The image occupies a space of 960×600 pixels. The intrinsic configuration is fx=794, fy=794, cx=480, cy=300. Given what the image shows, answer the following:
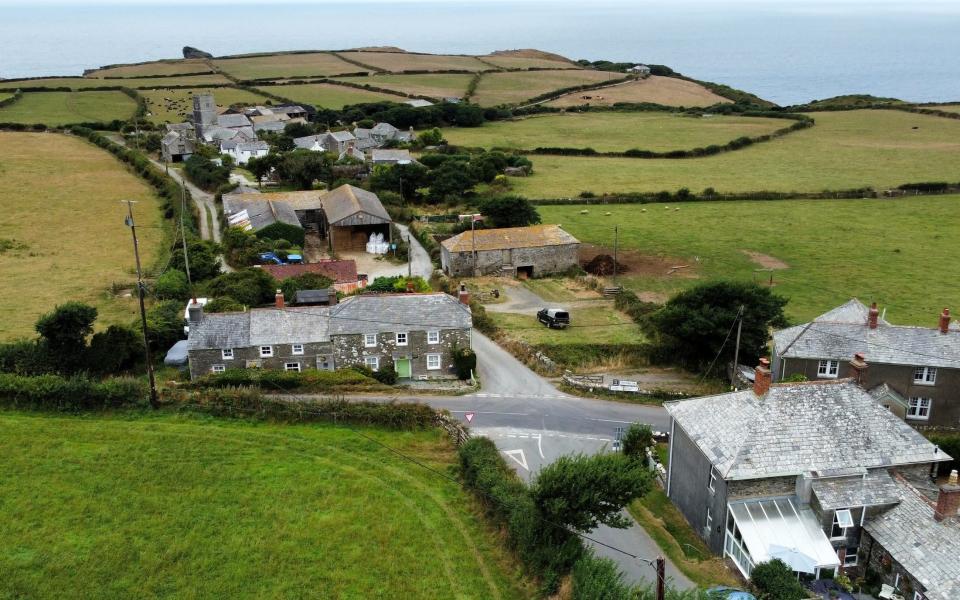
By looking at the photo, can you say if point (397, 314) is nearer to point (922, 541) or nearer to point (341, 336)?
point (341, 336)

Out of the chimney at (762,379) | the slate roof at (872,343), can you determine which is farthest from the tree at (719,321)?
the chimney at (762,379)

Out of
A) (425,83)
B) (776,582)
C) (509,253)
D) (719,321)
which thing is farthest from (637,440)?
(425,83)

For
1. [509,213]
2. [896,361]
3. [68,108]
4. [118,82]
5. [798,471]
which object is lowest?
[798,471]

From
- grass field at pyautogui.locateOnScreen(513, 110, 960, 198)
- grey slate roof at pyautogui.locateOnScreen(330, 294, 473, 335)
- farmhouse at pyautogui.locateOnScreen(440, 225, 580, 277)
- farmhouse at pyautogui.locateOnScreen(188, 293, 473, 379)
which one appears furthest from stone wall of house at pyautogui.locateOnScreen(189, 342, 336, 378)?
grass field at pyautogui.locateOnScreen(513, 110, 960, 198)

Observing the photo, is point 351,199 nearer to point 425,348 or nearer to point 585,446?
point 425,348

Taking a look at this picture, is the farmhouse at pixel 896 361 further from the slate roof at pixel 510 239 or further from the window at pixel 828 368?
the slate roof at pixel 510 239

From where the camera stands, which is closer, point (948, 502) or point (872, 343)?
point (948, 502)

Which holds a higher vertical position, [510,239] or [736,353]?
[510,239]
